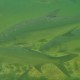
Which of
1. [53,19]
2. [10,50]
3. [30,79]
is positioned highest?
[53,19]

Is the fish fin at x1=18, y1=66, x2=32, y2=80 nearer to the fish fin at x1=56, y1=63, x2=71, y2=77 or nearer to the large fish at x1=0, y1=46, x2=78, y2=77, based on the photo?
the large fish at x1=0, y1=46, x2=78, y2=77

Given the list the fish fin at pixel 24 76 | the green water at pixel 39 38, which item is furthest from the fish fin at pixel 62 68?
the fish fin at pixel 24 76

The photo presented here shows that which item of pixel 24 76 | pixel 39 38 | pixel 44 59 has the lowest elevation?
pixel 24 76

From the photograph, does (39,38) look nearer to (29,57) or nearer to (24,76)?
(29,57)

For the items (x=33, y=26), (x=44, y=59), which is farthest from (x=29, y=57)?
(x=33, y=26)

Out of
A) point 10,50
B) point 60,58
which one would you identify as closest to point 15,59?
point 10,50

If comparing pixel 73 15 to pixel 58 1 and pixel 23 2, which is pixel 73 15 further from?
pixel 23 2

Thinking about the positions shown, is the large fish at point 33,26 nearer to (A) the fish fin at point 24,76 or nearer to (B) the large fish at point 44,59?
(B) the large fish at point 44,59

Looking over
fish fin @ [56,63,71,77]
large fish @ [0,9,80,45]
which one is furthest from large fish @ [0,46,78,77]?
large fish @ [0,9,80,45]
